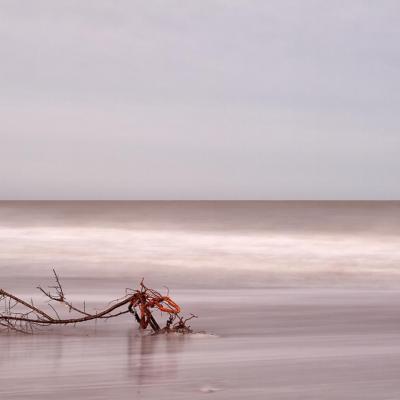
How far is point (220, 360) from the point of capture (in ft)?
10.4

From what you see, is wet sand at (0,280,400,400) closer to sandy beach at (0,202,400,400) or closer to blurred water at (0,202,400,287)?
sandy beach at (0,202,400,400)

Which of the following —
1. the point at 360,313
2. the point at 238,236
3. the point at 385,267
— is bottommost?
the point at 360,313

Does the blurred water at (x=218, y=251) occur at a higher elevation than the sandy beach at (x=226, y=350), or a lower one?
higher

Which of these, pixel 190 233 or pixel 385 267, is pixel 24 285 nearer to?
pixel 385 267

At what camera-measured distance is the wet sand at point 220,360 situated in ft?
8.56

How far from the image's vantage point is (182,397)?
2510mm

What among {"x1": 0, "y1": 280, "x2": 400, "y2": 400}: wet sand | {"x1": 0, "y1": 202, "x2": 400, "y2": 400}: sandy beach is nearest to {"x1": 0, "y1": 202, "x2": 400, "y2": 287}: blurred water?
{"x1": 0, "y1": 202, "x2": 400, "y2": 400}: sandy beach

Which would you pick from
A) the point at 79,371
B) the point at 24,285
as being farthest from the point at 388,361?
the point at 24,285

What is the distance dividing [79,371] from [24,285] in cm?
511

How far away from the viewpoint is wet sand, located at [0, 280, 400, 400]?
8.56 feet

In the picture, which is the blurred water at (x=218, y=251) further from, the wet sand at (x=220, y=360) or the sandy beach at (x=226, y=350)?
the wet sand at (x=220, y=360)

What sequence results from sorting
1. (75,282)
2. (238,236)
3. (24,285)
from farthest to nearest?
1. (238,236)
2. (75,282)
3. (24,285)

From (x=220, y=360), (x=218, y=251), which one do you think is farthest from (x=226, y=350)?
(x=218, y=251)

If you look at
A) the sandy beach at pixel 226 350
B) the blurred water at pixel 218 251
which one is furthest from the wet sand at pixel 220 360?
the blurred water at pixel 218 251
